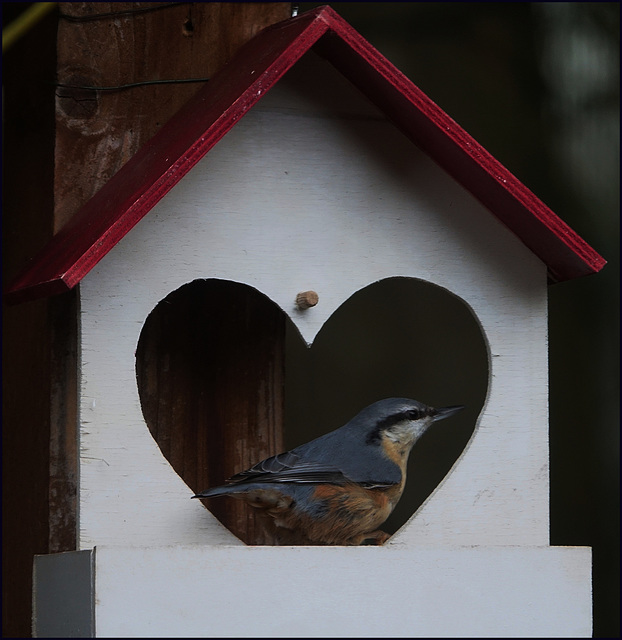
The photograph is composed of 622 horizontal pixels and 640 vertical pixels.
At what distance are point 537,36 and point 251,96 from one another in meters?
2.48

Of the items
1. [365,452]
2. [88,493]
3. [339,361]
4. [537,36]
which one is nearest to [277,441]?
[365,452]

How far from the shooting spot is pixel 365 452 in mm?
2568

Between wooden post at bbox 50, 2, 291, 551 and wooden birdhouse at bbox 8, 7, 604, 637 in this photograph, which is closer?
wooden birdhouse at bbox 8, 7, 604, 637

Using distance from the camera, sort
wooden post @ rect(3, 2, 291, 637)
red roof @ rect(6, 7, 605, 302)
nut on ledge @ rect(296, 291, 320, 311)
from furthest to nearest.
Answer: wooden post @ rect(3, 2, 291, 637) < nut on ledge @ rect(296, 291, 320, 311) < red roof @ rect(6, 7, 605, 302)

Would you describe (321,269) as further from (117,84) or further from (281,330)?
(117,84)

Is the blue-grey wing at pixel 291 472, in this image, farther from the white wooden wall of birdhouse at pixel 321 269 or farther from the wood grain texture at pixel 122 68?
the wood grain texture at pixel 122 68

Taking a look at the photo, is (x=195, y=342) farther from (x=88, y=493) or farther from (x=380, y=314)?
(x=380, y=314)

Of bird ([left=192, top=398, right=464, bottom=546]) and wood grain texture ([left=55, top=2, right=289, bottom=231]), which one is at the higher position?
wood grain texture ([left=55, top=2, right=289, bottom=231])

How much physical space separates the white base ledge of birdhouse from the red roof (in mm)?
490

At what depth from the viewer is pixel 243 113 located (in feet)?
7.87

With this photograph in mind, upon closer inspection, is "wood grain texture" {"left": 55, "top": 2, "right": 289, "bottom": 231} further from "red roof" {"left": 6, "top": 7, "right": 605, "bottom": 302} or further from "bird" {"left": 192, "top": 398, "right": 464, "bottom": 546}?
"bird" {"left": 192, "top": 398, "right": 464, "bottom": 546}

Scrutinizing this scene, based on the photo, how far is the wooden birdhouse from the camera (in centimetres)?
220

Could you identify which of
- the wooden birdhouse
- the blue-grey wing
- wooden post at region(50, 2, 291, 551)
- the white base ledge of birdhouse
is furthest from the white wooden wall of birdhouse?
wooden post at region(50, 2, 291, 551)

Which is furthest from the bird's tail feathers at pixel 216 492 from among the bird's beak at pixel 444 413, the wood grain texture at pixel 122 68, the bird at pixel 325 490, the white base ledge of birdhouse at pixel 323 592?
the wood grain texture at pixel 122 68
